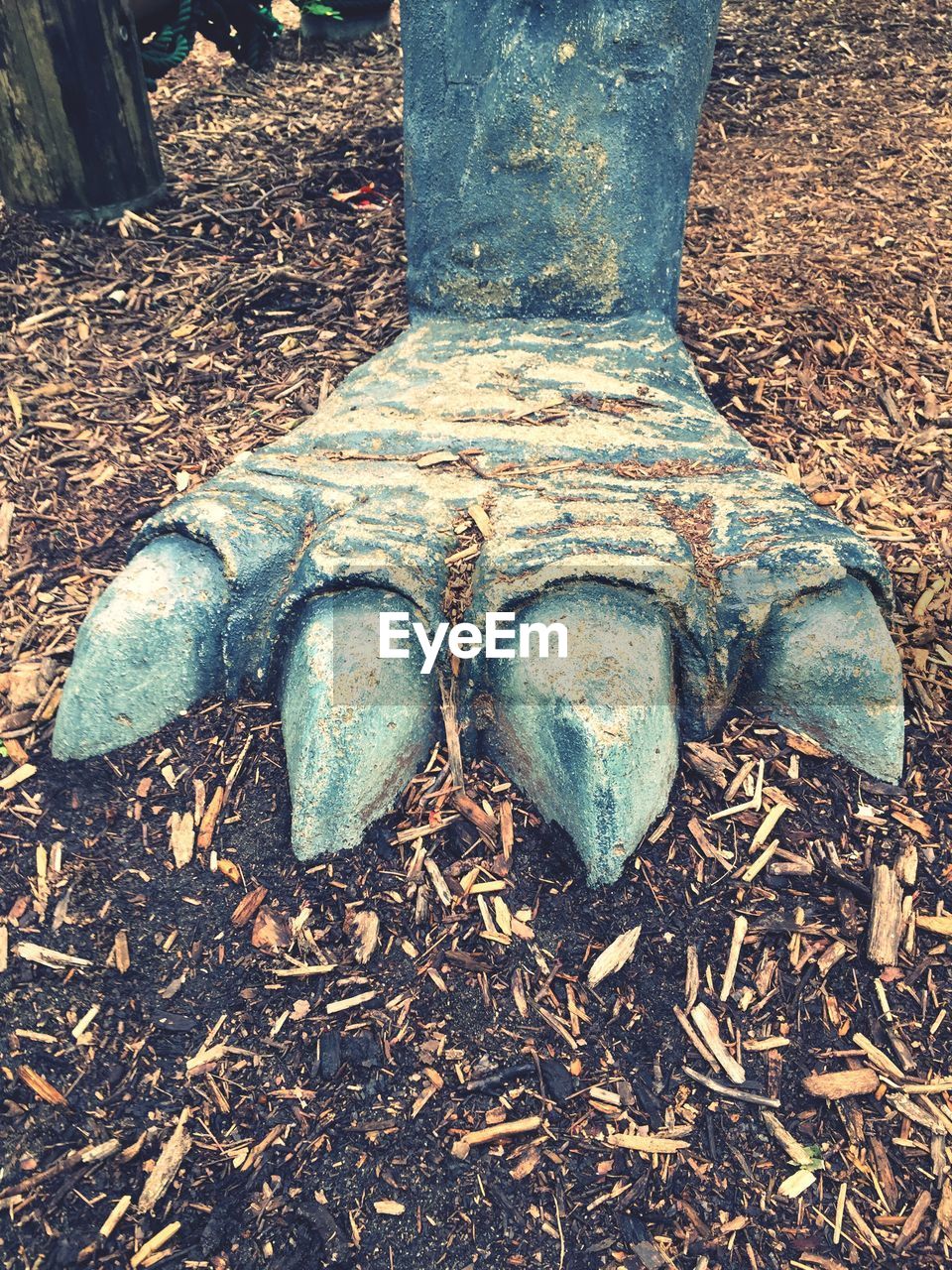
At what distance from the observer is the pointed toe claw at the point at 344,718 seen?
163 cm

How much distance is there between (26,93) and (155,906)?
8.08ft

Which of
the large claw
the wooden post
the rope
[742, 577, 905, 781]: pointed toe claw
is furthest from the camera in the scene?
the rope

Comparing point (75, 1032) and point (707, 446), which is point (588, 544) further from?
point (75, 1032)

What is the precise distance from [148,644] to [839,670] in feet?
3.59

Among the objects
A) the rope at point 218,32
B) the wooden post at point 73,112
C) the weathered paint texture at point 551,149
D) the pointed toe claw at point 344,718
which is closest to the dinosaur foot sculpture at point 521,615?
the pointed toe claw at point 344,718

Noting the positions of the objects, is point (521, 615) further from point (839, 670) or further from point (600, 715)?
point (839, 670)

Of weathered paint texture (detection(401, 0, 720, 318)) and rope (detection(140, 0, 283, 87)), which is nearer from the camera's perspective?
weathered paint texture (detection(401, 0, 720, 318))

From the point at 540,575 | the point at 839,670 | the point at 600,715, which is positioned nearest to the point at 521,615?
the point at 540,575

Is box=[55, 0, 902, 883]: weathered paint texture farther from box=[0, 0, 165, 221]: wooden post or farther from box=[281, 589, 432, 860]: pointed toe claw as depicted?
box=[0, 0, 165, 221]: wooden post

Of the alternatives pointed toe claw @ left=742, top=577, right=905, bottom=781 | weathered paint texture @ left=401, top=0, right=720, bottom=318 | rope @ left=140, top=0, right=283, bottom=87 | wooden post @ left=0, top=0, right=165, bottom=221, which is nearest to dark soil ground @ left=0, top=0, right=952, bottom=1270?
pointed toe claw @ left=742, top=577, right=905, bottom=781

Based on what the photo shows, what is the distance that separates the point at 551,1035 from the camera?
1.58 meters

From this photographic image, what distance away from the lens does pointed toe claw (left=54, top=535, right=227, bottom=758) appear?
1.76 meters

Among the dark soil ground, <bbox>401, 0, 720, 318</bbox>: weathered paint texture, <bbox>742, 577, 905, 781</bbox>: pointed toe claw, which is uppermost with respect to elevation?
<bbox>401, 0, 720, 318</bbox>: weathered paint texture

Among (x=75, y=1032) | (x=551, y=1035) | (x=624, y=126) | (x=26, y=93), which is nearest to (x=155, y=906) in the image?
(x=75, y=1032)
